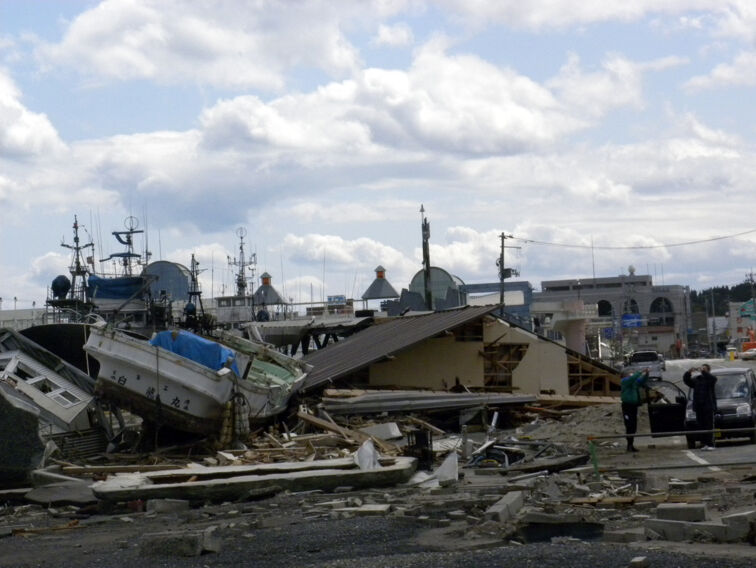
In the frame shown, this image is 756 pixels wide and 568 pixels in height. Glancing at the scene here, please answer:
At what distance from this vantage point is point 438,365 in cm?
3566

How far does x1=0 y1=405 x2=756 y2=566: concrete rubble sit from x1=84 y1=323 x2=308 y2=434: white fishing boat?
85cm

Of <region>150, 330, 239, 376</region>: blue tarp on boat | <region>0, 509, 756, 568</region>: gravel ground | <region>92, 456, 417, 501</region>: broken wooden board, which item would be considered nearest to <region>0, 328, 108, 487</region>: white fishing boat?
<region>150, 330, 239, 376</region>: blue tarp on boat

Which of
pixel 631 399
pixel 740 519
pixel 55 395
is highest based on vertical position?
pixel 55 395

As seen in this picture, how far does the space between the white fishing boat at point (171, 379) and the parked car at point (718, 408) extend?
28.3ft

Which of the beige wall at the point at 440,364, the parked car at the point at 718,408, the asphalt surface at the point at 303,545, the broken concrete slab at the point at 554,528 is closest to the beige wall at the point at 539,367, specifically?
the beige wall at the point at 440,364

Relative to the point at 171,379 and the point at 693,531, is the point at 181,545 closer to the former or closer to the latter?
the point at 693,531

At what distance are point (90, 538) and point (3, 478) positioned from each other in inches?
197

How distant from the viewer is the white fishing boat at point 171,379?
23297mm

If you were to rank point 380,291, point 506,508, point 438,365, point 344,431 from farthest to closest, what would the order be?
point 380,291 < point 438,365 < point 344,431 < point 506,508

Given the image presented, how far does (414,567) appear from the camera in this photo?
10.2m

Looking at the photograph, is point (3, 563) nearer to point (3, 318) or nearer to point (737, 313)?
point (3, 318)

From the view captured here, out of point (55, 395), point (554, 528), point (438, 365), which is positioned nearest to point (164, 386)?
point (55, 395)

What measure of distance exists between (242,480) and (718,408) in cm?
1227

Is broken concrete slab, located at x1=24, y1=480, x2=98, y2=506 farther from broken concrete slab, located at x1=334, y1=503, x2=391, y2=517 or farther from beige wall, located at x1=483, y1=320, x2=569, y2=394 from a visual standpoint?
beige wall, located at x1=483, y1=320, x2=569, y2=394
